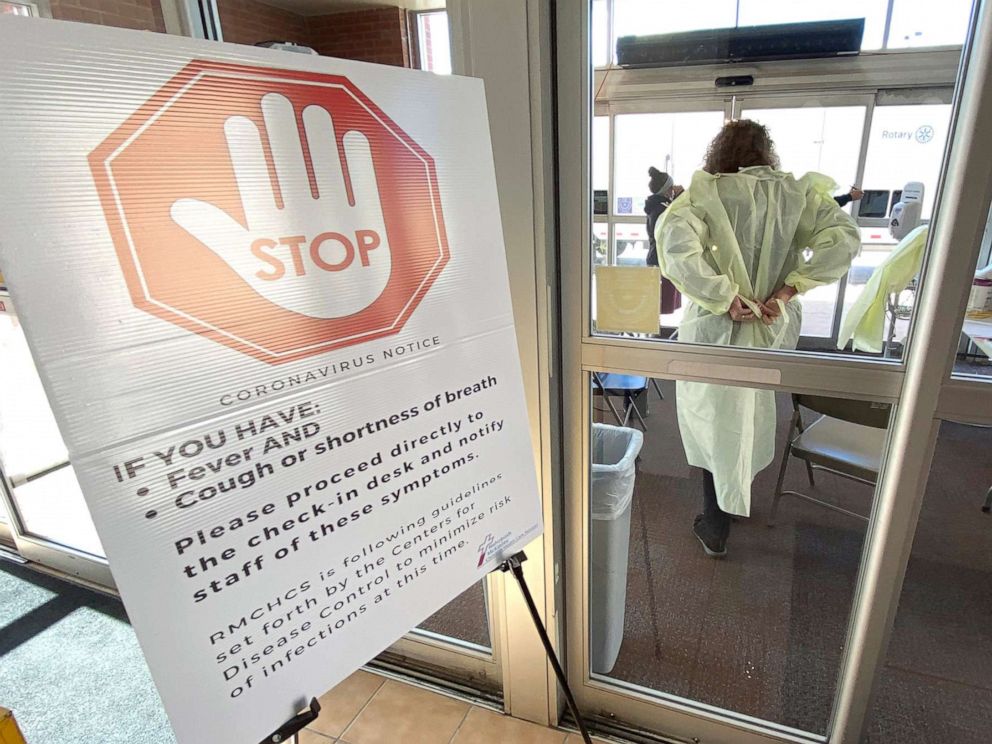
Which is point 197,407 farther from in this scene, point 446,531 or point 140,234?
point 446,531

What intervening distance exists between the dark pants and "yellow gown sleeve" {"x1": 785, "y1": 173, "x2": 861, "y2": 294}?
0.80 metres

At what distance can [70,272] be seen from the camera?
0.55 meters

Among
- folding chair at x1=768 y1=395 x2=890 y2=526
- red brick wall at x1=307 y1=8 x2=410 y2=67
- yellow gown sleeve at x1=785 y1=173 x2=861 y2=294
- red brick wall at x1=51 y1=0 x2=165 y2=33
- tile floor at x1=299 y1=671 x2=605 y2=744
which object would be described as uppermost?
red brick wall at x1=307 y1=8 x2=410 y2=67

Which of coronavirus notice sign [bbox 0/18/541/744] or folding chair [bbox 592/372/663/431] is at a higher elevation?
coronavirus notice sign [bbox 0/18/541/744]

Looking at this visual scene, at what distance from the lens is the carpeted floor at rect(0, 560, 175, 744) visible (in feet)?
5.32

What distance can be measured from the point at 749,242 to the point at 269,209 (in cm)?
106

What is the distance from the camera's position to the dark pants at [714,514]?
183 cm

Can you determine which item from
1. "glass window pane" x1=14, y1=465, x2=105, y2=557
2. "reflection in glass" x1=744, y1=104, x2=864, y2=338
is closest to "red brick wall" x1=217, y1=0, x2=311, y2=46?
"reflection in glass" x1=744, y1=104, x2=864, y2=338

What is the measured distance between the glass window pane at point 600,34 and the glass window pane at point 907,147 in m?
0.53

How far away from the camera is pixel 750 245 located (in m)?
1.30

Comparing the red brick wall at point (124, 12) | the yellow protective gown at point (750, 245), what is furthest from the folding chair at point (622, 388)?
the red brick wall at point (124, 12)

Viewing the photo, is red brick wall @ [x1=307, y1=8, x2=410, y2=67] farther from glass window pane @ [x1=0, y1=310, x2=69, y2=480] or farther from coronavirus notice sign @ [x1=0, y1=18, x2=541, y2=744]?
glass window pane @ [x1=0, y1=310, x2=69, y2=480]

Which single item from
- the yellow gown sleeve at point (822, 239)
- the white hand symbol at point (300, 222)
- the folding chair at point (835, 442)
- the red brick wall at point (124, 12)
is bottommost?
the folding chair at point (835, 442)

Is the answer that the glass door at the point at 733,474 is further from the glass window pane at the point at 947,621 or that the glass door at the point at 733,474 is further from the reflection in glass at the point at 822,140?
the glass window pane at the point at 947,621
